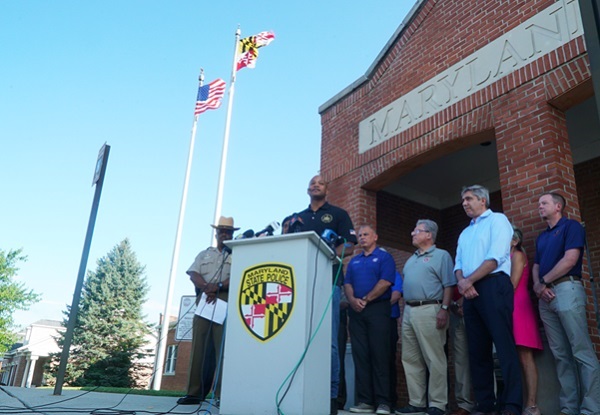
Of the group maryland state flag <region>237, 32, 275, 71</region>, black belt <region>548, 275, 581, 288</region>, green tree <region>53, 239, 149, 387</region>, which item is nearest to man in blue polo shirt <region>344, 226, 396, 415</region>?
black belt <region>548, 275, 581, 288</region>

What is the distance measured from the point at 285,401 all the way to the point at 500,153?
4.00 m

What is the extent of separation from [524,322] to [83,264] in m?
4.37

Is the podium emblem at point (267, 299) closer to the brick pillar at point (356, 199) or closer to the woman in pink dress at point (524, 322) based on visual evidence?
the woman in pink dress at point (524, 322)

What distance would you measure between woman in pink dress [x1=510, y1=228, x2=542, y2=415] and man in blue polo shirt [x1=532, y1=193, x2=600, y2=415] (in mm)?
111

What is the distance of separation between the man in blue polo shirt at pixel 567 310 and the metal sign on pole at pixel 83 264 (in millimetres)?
4447

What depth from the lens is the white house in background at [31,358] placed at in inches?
1644

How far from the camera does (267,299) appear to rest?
3.29 metres

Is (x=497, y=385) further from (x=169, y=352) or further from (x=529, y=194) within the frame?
(x=169, y=352)

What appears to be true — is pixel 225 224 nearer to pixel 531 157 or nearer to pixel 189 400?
pixel 189 400

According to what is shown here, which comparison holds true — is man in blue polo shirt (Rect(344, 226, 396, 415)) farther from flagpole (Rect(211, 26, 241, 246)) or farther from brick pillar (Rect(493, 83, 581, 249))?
flagpole (Rect(211, 26, 241, 246))

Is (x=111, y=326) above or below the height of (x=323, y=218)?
above

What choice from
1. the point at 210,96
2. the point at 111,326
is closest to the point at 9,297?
the point at 111,326

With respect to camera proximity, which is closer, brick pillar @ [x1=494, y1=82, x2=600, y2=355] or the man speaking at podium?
the man speaking at podium

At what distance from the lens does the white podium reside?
121 inches
